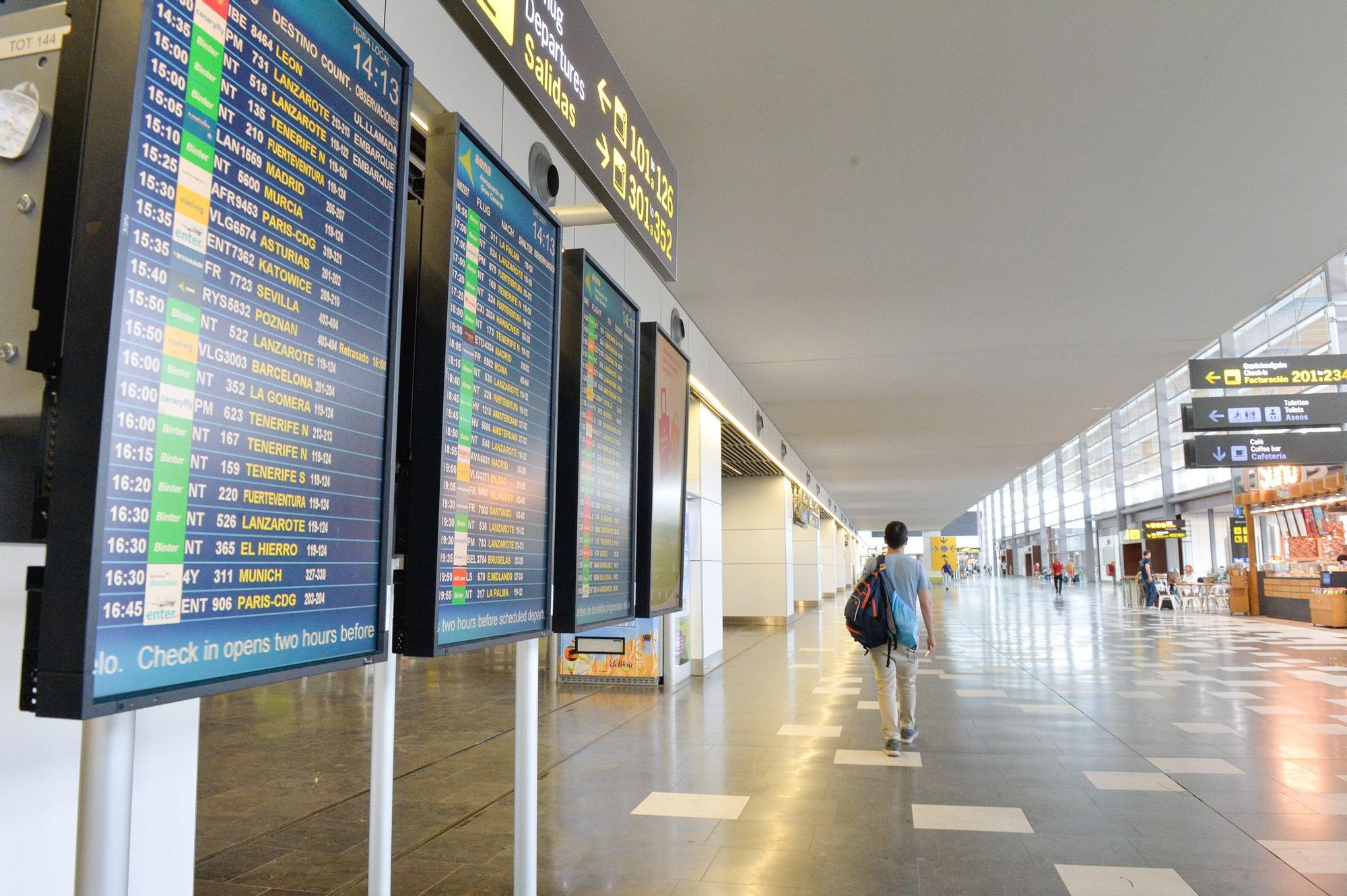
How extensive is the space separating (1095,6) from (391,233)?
4241 millimetres

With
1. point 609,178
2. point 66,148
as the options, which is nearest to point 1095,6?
point 609,178

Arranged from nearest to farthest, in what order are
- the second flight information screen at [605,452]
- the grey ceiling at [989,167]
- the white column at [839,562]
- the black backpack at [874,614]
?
the second flight information screen at [605,452] < the grey ceiling at [989,167] < the black backpack at [874,614] < the white column at [839,562]

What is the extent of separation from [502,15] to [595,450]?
184cm

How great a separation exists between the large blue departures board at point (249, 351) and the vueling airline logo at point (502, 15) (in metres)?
0.27

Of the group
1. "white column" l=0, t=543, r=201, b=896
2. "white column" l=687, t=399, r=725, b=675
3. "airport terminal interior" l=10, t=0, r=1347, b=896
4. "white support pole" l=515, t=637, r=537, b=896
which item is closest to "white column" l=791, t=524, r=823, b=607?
"airport terminal interior" l=10, t=0, r=1347, b=896

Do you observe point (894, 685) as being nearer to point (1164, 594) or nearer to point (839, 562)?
point (1164, 594)

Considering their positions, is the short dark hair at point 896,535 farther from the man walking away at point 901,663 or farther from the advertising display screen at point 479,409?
the advertising display screen at point 479,409

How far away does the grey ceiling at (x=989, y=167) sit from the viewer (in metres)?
4.75

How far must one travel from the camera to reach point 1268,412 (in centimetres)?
1298

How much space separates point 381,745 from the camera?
113 inches

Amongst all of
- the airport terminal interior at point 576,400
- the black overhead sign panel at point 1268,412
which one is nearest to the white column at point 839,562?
the black overhead sign panel at point 1268,412

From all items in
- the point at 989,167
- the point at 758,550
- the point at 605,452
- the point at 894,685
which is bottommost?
the point at 894,685

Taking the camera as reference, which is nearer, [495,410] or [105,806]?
[105,806]

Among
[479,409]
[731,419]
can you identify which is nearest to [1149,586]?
[731,419]
